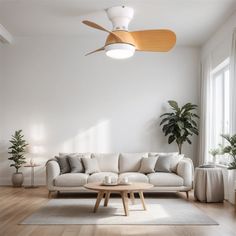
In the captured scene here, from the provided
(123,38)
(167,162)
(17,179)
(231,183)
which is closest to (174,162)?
(167,162)

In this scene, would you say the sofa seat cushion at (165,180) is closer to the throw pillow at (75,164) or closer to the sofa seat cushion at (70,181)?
the sofa seat cushion at (70,181)

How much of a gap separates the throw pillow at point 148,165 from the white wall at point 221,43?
2298mm

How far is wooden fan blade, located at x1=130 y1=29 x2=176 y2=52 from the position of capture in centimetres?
503

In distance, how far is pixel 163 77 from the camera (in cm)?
909

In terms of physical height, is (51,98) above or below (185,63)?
below

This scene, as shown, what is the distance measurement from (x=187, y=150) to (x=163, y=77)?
174cm

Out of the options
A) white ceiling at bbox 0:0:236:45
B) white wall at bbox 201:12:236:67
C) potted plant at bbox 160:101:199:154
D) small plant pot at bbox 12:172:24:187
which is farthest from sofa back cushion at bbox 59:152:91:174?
white wall at bbox 201:12:236:67

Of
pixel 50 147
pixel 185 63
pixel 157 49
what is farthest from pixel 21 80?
pixel 157 49

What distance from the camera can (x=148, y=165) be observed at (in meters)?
7.51

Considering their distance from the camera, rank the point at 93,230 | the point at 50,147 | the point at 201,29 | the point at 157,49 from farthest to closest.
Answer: the point at 50,147 < the point at 201,29 < the point at 157,49 < the point at 93,230

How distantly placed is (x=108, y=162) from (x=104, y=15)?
2782 mm

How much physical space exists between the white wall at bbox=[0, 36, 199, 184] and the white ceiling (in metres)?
0.63

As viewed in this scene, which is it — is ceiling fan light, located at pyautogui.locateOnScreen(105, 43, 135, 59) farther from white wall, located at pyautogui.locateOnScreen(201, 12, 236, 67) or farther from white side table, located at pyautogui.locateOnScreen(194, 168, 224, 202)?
white side table, located at pyautogui.locateOnScreen(194, 168, 224, 202)

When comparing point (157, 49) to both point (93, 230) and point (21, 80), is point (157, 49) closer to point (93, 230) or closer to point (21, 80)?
point (93, 230)
